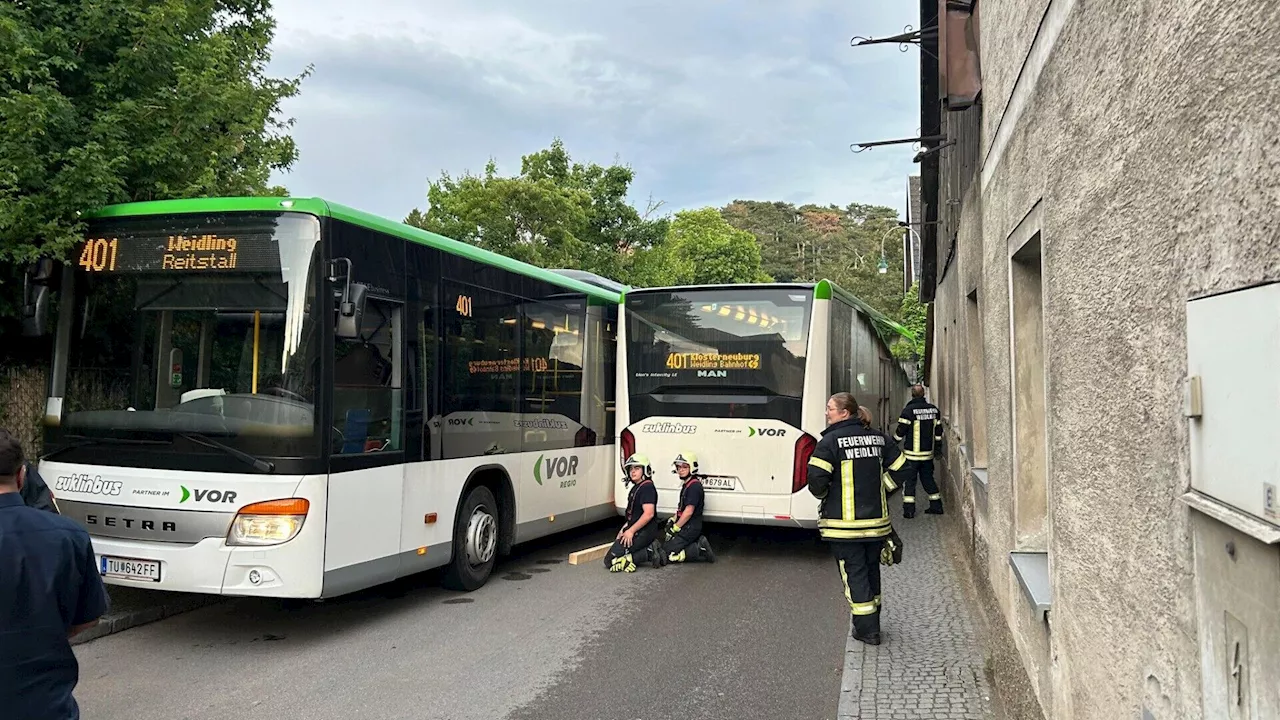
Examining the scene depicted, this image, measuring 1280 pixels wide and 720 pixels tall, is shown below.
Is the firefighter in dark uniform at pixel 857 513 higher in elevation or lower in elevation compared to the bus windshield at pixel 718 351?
lower

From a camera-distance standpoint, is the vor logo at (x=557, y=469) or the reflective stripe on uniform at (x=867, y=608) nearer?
the reflective stripe on uniform at (x=867, y=608)

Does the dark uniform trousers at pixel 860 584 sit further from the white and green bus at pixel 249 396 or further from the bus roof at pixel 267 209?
the bus roof at pixel 267 209

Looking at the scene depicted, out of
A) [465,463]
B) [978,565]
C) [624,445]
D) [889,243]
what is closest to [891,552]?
[978,565]

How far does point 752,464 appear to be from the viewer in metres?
9.14

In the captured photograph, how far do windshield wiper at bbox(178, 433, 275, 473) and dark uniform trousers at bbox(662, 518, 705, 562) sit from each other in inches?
174

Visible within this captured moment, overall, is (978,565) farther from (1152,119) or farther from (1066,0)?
(1152,119)

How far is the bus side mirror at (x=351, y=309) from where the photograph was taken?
5.84m

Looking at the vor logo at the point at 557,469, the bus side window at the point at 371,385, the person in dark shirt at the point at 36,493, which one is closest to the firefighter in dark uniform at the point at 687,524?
the vor logo at the point at 557,469

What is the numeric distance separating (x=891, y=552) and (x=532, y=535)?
3781 mm

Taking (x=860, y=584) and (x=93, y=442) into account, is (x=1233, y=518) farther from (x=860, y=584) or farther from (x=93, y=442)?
(x=93, y=442)

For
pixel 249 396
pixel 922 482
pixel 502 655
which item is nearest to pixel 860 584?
pixel 502 655

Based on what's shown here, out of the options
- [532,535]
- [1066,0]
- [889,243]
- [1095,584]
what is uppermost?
[889,243]

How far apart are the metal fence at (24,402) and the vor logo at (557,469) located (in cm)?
451

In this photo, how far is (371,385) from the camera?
21.0 feet
